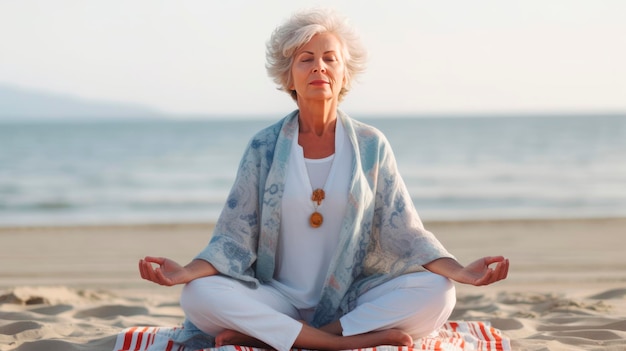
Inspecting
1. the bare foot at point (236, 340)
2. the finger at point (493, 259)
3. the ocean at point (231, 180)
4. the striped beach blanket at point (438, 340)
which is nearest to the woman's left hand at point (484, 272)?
the finger at point (493, 259)

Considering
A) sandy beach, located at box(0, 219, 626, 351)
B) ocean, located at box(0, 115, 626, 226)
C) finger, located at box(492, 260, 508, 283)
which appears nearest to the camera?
finger, located at box(492, 260, 508, 283)

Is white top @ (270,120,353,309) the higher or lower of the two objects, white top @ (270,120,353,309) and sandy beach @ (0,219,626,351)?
the higher

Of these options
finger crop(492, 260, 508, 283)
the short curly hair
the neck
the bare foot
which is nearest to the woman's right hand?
the bare foot

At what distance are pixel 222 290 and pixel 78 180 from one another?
17.8 meters

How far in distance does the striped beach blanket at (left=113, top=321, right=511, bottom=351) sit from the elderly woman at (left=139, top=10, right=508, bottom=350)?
4.9 inches

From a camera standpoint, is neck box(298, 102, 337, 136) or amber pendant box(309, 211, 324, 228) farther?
neck box(298, 102, 337, 136)

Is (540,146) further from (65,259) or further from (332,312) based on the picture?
(332,312)

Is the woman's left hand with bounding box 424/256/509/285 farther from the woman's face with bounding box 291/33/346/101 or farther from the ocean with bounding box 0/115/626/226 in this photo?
the ocean with bounding box 0/115/626/226

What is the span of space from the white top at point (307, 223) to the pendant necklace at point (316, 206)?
0.05 ft

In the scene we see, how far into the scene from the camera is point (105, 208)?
14.3 metres

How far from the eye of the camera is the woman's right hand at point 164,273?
3.29m

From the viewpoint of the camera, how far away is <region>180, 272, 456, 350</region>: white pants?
135 inches

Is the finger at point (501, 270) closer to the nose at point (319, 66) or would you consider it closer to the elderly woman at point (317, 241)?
the elderly woman at point (317, 241)

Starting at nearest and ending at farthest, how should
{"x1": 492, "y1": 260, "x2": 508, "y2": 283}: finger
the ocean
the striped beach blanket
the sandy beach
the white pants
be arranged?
1. {"x1": 492, "y1": 260, "x2": 508, "y2": 283}: finger
2. the white pants
3. the striped beach blanket
4. the sandy beach
5. the ocean
